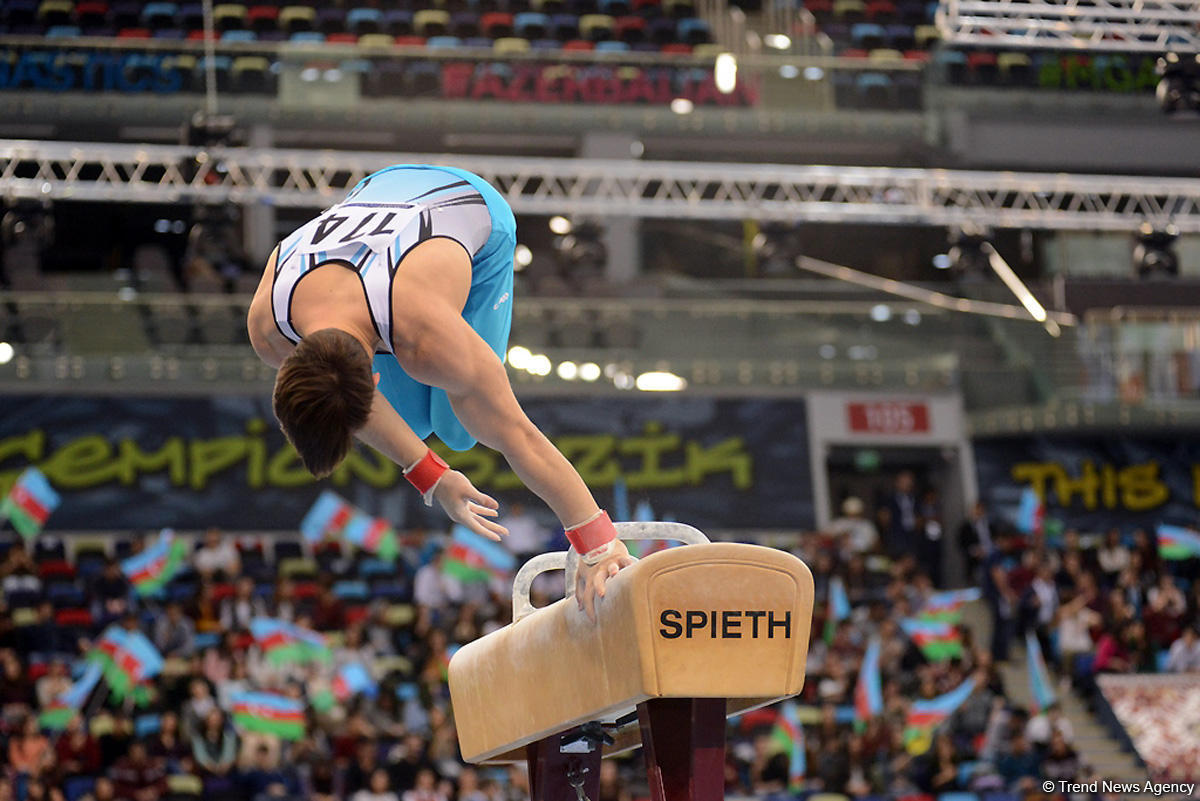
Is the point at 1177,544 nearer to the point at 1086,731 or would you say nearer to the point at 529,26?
the point at 1086,731

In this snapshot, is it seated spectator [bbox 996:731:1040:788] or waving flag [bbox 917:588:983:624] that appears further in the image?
waving flag [bbox 917:588:983:624]

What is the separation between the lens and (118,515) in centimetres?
1594

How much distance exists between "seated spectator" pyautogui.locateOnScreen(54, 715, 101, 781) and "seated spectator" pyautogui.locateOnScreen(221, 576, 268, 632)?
1.95m

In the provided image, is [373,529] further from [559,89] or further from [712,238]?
[712,238]

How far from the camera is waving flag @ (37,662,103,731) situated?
11.8 metres

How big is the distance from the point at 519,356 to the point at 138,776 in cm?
653

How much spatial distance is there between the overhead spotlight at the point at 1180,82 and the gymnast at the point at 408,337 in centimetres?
986

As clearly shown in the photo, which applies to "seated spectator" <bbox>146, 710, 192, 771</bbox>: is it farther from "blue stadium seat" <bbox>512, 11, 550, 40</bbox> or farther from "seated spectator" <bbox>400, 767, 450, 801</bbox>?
"blue stadium seat" <bbox>512, 11, 550, 40</bbox>

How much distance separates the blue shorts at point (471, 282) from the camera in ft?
10.5

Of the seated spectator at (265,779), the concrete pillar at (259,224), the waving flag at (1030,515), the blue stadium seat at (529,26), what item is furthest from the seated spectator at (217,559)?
the waving flag at (1030,515)

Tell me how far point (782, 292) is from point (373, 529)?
232 inches

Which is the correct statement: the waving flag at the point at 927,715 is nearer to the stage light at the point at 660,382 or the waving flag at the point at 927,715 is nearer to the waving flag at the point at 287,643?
the waving flag at the point at 287,643

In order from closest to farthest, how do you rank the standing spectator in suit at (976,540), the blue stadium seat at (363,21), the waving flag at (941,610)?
1. the waving flag at (941,610)
2. the standing spectator in suit at (976,540)
3. the blue stadium seat at (363,21)

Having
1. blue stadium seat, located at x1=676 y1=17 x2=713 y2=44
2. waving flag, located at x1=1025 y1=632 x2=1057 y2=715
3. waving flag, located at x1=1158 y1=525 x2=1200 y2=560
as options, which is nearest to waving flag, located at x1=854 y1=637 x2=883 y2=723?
waving flag, located at x1=1025 y1=632 x2=1057 y2=715
